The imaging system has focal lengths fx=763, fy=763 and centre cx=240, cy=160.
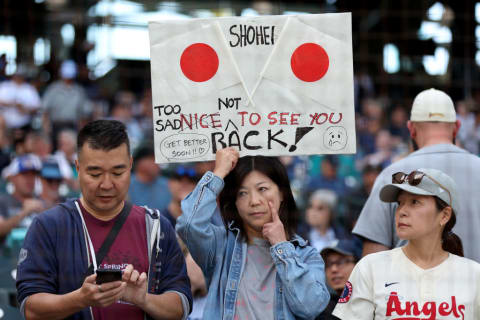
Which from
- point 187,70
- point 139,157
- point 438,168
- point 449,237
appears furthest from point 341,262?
point 139,157

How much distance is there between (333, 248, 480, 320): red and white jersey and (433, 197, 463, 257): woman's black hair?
97 millimetres

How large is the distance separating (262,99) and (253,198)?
48 centimetres

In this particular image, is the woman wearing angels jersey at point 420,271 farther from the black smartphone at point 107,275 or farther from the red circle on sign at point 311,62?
the black smartphone at point 107,275

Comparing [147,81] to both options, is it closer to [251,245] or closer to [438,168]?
[438,168]

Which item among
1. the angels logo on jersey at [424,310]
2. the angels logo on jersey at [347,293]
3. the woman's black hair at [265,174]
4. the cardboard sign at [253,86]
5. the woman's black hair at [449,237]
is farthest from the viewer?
the cardboard sign at [253,86]

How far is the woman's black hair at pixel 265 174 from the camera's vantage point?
3141 mm

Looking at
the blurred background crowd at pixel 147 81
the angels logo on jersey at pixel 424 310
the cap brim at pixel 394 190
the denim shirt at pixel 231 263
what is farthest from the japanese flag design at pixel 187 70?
the blurred background crowd at pixel 147 81

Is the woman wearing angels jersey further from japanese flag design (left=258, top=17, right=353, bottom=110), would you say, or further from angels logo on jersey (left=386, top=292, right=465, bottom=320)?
japanese flag design (left=258, top=17, right=353, bottom=110)

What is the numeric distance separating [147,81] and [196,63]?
25.3 feet

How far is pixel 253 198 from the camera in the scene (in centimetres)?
306

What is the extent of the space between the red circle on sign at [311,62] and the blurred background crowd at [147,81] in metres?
3.39

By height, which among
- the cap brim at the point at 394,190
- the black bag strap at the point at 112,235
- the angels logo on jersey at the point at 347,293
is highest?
the cap brim at the point at 394,190

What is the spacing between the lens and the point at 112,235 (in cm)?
288

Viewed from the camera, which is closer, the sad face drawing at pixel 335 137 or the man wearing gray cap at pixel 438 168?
the sad face drawing at pixel 335 137
